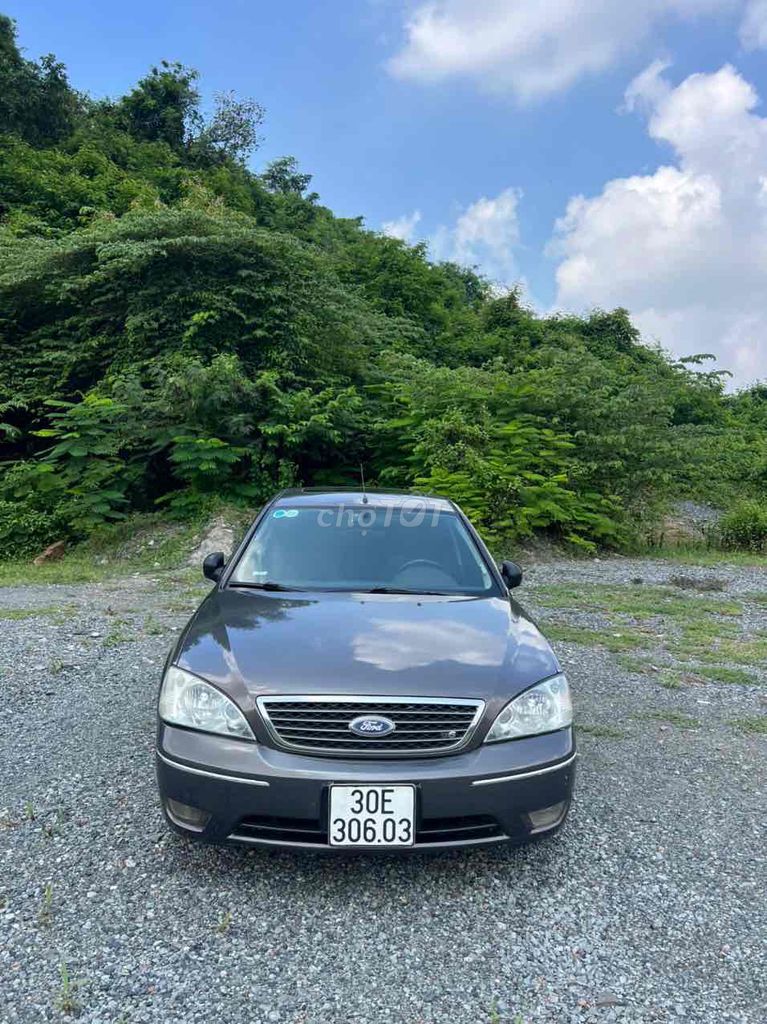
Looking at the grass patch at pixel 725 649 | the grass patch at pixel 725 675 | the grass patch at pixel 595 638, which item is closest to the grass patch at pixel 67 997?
the grass patch at pixel 725 675

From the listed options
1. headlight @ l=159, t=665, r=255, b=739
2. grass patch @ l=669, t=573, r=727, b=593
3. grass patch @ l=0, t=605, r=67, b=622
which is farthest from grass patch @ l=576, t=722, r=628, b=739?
grass patch @ l=669, t=573, r=727, b=593

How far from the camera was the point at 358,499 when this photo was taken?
4.37 m

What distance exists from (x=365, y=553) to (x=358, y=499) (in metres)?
0.63

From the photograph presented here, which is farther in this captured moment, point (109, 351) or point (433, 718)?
point (109, 351)

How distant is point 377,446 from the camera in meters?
13.2

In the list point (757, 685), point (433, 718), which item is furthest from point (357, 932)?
point (757, 685)

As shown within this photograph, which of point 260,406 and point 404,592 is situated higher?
point 260,406

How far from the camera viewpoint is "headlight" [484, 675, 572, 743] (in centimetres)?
253

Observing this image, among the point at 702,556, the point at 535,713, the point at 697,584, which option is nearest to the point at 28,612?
the point at 535,713

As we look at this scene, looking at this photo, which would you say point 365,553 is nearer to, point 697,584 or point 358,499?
point 358,499

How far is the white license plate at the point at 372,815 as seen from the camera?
2.32m

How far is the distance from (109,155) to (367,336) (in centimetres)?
1856

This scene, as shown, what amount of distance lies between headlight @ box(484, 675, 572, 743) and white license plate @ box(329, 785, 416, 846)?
0.38m

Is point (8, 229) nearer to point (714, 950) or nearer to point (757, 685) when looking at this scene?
point (757, 685)
